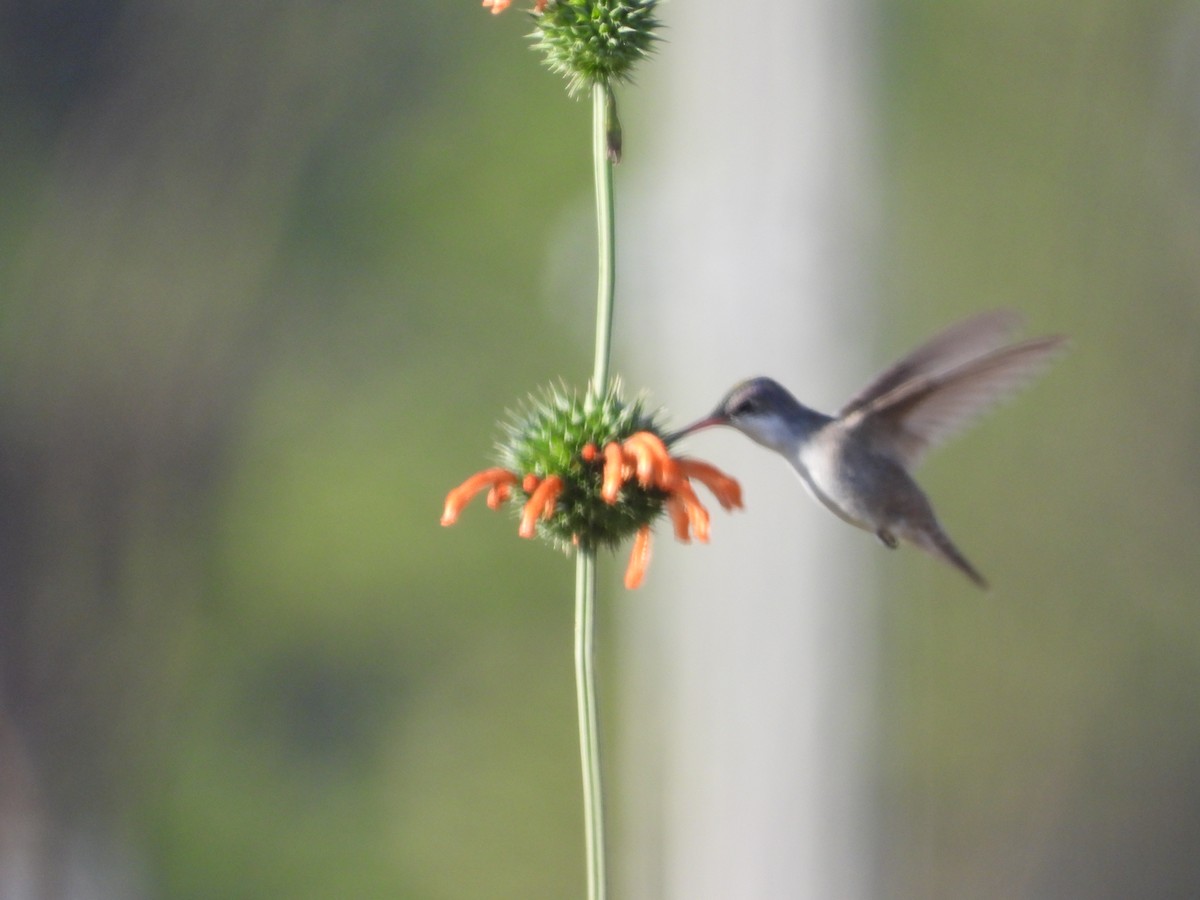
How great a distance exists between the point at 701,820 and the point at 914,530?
1514mm

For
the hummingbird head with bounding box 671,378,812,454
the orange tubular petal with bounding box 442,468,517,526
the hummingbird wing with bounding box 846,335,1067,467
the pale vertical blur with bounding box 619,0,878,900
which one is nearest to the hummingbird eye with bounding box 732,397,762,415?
the hummingbird head with bounding box 671,378,812,454

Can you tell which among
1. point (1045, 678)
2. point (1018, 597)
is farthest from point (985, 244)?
point (1045, 678)

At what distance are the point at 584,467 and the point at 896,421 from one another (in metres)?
0.38

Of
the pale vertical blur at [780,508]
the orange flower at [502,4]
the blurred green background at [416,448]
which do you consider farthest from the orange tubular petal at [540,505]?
the blurred green background at [416,448]

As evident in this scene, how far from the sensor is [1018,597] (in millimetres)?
2418

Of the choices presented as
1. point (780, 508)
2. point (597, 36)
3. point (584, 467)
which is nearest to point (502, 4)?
point (597, 36)

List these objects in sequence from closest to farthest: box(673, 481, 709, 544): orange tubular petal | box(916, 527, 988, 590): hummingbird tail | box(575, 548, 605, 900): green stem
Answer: box(575, 548, 605, 900): green stem
box(673, 481, 709, 544): orange tubular petal
box(916, 527, 988, 590): hummingbird tail

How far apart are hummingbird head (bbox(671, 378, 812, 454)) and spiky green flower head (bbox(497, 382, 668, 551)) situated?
123 mm

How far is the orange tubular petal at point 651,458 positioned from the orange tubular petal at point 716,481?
0.09 ft

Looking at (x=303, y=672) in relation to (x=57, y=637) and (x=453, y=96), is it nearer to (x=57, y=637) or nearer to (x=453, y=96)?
(x=57, y=637)

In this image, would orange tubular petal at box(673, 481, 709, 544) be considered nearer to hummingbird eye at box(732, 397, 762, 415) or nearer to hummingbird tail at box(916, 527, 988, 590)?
hummingbird eye at box(732, 397, 762, 415)

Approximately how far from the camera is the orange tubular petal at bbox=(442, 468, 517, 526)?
720 millimetres

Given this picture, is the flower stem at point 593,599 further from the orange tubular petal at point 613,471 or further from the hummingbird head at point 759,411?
the hummingbird head at point 759,411

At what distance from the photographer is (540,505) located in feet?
2.27
